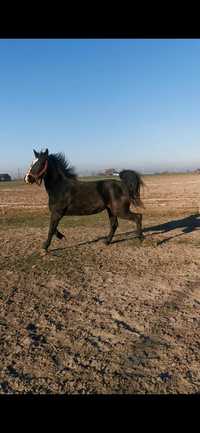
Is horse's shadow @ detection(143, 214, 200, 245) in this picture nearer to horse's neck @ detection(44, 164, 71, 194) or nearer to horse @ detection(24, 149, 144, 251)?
horse @ detection(24, 149, 144, 251)

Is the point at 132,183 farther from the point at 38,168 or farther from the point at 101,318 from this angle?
the point at 101,318

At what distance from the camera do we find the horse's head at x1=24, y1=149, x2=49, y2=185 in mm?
8078

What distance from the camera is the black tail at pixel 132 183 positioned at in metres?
9.23

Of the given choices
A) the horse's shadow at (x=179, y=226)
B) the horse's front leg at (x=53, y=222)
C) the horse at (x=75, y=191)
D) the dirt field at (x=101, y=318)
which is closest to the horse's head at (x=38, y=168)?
the horse at (x=75, y=191)

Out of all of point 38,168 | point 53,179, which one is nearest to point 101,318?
point 38,168

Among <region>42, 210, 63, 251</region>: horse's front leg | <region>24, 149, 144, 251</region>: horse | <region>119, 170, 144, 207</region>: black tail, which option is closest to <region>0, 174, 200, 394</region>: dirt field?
<region>42, 210, 63, 251</region>: horse's front leg

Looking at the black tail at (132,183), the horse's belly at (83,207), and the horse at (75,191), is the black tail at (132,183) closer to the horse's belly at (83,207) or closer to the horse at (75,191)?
the horse at (75,191)

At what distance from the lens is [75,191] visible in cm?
879

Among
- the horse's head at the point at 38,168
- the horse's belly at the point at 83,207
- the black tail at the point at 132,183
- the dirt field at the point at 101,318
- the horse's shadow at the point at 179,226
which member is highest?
the horse's head at the point at 38,168

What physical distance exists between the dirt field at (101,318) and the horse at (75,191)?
34.9 inches

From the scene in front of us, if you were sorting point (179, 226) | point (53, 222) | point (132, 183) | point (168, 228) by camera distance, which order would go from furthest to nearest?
point (179, 226) < point (168, 228) < point (132, 183) < point (53, 222)

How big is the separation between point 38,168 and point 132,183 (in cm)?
257
